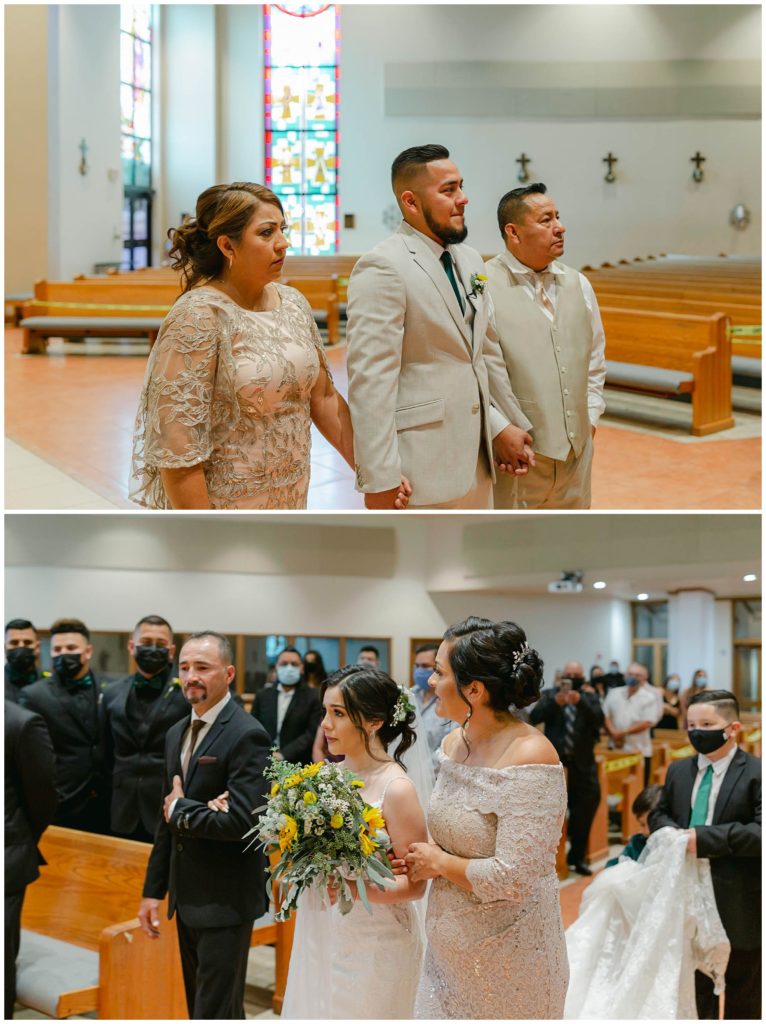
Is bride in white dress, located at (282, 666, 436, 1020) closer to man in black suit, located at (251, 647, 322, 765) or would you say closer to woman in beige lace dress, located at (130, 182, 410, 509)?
woman in beige lace dress, located at (130, 182, 410, 509)

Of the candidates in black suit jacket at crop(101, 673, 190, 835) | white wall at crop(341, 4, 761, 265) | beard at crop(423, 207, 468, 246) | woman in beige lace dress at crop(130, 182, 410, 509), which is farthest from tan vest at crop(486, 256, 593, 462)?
white wall at crop(341, 4, 761, 265)

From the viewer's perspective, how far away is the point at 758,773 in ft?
10.3

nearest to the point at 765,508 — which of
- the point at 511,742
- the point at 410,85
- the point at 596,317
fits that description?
the point at 596,317

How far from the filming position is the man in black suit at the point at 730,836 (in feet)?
10.2

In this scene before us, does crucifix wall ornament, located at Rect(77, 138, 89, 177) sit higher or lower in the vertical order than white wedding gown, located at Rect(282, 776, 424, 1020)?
higher

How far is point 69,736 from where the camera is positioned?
3475 millimetres

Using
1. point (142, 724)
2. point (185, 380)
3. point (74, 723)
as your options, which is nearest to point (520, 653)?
point (185, 380)

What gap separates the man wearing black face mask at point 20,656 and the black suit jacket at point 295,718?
75cm

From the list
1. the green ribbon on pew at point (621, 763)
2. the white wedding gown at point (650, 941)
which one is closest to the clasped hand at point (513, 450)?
the white wedding gown at point (650, 941)

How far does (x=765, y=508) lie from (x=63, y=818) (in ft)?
7.89

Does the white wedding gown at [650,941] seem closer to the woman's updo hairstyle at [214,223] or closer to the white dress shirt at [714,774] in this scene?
the white dress shirt at [714,774]

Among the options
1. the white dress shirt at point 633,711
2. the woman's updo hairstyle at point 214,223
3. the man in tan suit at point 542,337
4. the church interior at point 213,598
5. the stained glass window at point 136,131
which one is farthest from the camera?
the stained glass window at point 136,131

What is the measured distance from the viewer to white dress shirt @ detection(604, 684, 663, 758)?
23.3 feet

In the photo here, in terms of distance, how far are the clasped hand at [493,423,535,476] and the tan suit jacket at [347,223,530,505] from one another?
0.33 ft
